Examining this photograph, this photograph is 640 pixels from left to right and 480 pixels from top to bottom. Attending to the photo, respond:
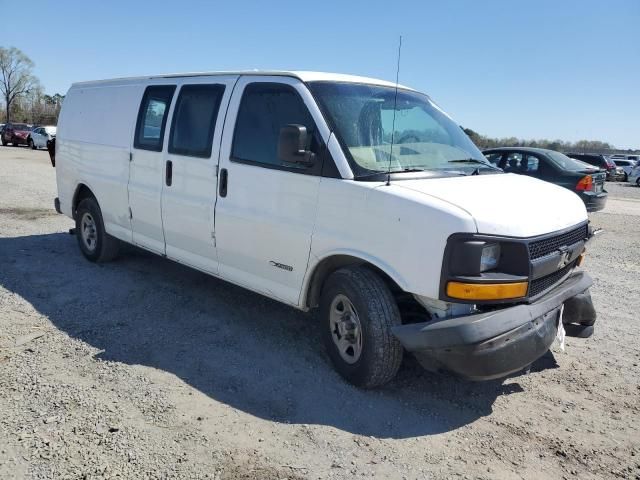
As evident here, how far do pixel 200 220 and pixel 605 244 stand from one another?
7739 millimetres

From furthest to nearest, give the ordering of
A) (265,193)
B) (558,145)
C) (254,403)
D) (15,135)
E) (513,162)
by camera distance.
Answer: (558,145)
(15,135)
(513,162)
(265,193)
(254,403)

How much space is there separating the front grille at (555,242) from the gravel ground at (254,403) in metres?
1.08

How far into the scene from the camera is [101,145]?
6.23 meters

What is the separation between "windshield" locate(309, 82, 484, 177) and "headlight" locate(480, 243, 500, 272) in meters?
0.94

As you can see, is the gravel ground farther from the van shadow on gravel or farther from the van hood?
the van hood

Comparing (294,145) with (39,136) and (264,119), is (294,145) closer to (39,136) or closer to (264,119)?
(264,119)

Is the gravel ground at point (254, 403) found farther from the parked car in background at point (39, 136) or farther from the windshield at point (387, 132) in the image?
the parked car in background at point (39, 136)

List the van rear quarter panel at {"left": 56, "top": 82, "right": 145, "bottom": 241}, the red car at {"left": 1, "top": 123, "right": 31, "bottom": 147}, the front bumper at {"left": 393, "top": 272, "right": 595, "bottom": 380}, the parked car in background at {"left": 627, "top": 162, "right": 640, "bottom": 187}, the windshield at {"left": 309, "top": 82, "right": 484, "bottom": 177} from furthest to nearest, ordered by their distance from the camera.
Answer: the red car at {"left": 1, "top": 123, "right": 31, "bottom": 147} → the parked car in background at {"left": 627, "top": 162, "right": 640, "bottom": 187} → the van rear quarter panel at {"left": 56, "top": 82, "right": 145, "bottom": 241} → the windshield at {"left": 309, "top": 82, "right": 484, "bottom": 177} → the front bumper at {"left": 393, "top": 272, "right": 595, "bottom": 380}

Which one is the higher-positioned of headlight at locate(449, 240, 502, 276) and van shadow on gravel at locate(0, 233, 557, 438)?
headlight at locate(449, 240, 502, 276)

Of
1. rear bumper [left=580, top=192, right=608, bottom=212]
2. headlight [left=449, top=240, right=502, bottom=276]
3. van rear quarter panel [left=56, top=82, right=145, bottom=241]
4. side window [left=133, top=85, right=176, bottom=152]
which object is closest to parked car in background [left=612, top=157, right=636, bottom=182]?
rear bumper [left=580, top=192, right=608, bottom=212]

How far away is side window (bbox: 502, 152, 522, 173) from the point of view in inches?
478

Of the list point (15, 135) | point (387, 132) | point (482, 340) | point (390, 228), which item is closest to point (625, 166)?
point (387, 132)

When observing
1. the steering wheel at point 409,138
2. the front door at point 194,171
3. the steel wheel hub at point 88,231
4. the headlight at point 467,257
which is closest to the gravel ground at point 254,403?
the front door at point 194,171

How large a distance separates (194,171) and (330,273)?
5.66 feet
